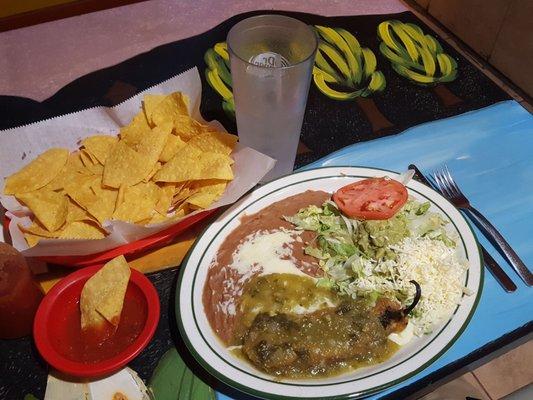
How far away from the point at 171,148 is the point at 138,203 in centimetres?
27

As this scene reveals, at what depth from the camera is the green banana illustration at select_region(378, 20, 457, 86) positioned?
7.73ft

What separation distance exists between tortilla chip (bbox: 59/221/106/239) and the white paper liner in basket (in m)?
0.08

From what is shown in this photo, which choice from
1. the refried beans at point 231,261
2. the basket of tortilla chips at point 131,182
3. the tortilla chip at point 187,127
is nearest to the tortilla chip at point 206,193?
the basket of tortilla chips at point 131,182

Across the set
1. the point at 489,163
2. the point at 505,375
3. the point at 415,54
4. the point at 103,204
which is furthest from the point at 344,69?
the point at 505,375

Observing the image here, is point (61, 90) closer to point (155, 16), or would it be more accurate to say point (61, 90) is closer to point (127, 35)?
point (127, 35)

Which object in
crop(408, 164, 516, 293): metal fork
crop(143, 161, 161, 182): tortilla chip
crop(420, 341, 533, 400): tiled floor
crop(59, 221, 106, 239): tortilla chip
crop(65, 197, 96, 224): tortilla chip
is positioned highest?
crop(143, 161, 161, 182): tortilla chip

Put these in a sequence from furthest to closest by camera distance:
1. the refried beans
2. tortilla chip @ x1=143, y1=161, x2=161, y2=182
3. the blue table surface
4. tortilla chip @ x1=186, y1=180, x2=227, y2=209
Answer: tortilla chip @ x1=143, y1=161, x2=161, y2=182 → tortilla chip @ x1=186, y1=180, x2=227, y2=209 → the blue table surface → the refried beans

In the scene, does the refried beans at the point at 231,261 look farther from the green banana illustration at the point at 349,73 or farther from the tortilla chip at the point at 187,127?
the green banana illustration at the point at 349,73

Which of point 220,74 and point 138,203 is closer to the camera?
point 138,203

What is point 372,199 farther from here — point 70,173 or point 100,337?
point 70,173

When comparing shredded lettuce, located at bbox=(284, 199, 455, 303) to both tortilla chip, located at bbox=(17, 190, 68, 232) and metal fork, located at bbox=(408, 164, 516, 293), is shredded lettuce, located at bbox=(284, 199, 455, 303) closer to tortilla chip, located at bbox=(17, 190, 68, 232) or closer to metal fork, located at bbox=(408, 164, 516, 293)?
metal fork, located at bbox=(408, 164, 516, 293)

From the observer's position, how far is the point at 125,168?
1784mm

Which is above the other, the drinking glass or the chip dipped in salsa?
the drinking glass

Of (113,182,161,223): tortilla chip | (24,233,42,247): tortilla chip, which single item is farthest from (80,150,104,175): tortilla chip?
(24,233,42,247): tortilla chip
